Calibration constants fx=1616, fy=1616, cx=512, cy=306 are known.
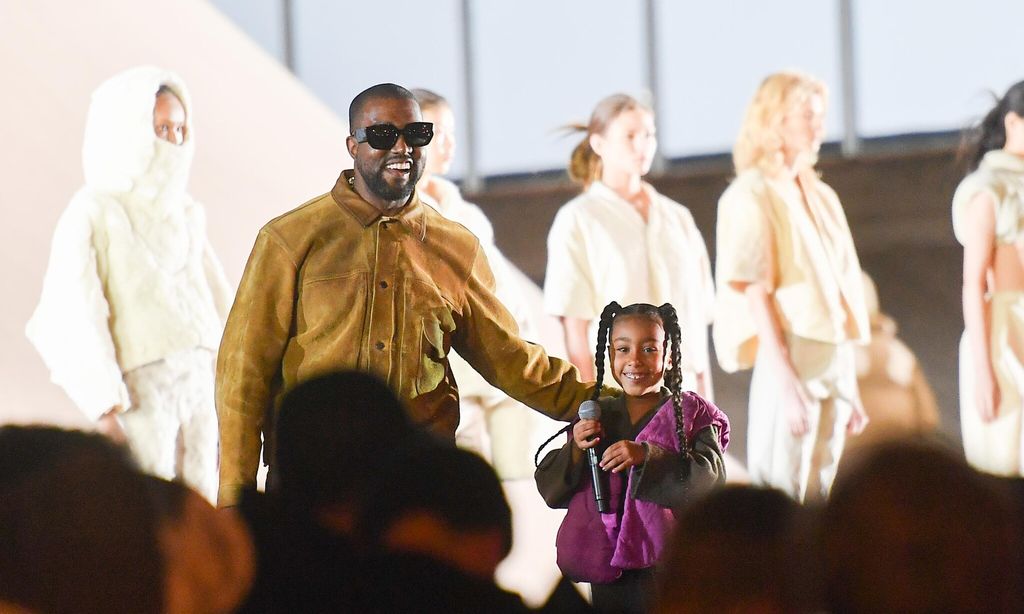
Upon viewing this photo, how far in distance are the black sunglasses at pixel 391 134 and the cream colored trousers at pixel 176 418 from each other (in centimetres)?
167

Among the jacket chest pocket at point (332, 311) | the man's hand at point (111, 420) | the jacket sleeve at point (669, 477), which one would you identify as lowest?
the man's hand at point (111, 420)

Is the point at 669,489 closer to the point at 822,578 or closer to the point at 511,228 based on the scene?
the point at 822,578

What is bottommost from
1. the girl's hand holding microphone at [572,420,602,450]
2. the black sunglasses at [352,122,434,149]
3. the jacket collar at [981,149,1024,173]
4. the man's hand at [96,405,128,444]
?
the man's hand at [96,405,128,444]

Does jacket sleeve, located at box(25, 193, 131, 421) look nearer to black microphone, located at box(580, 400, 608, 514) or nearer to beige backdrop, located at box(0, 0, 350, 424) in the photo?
beige backdrop, located at box(0, 0, 350, 424)

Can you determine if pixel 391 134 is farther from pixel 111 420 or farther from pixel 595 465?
pixel 111 420

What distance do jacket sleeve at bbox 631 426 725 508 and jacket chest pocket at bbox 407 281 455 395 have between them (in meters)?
0.41

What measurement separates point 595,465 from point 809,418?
2.35 metres

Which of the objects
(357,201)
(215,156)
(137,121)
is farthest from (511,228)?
(357,201)

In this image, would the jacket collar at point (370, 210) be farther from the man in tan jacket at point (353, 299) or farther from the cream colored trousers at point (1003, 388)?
the cream colored trousers at point (1003, 388)

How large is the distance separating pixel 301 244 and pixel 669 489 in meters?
0.80

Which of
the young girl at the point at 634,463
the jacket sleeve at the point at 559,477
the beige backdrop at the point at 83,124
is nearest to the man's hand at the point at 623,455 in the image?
the young girl at the point at 634,463

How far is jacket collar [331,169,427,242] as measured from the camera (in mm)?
2980

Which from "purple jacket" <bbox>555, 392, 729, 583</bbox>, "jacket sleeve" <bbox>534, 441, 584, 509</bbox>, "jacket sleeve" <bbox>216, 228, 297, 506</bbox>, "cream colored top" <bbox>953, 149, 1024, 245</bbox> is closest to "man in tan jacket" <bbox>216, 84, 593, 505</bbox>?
"jacket sleeve" <bbox>216, 228, 297, 506</bbox>

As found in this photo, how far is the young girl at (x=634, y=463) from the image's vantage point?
114 inches
